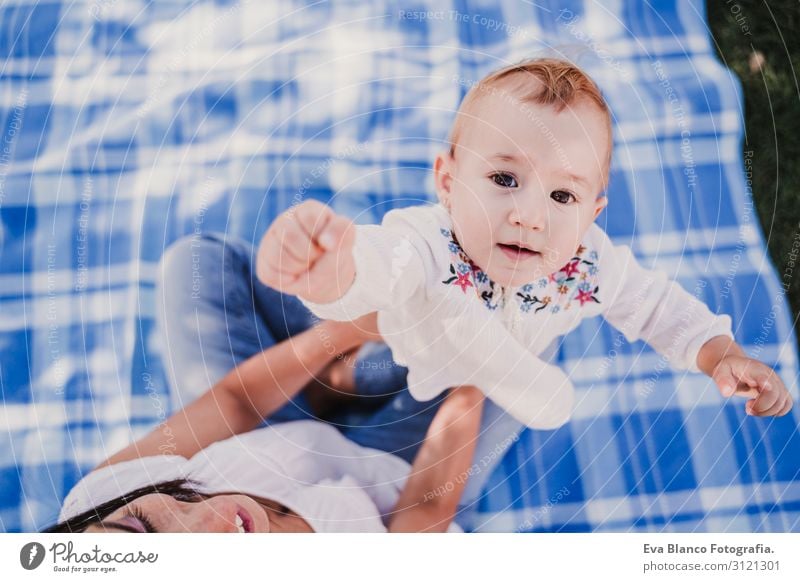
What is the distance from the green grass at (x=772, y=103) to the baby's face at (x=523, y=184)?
171 mm

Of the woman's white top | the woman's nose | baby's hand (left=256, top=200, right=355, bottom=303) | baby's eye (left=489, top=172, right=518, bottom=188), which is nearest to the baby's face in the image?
baby's eye (left=489, top=172, right=518, bottom=188)

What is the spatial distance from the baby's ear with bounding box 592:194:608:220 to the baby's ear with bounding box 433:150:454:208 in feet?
0.46

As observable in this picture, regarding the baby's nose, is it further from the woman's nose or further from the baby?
the woman's nose

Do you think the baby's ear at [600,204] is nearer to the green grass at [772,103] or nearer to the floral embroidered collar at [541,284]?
the floral embroidered collar at [541,284]

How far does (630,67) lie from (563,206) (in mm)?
177

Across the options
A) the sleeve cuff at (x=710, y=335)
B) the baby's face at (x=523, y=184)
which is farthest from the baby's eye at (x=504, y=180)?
the sleeve cuff at (x=710, y=335)

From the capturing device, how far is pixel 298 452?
78cm

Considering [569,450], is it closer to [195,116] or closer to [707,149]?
[707,149]

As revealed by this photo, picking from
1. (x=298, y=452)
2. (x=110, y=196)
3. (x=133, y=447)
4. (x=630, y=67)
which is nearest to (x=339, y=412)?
(x=298, y=452)

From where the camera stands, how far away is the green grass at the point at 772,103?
2.69 ft

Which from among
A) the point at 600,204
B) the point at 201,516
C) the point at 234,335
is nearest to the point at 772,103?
the point at 600,204

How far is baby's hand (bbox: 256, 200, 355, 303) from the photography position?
71cm

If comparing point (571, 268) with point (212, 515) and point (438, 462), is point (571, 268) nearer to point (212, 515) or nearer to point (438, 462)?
point (438, 462)

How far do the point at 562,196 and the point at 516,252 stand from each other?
0.06 m
